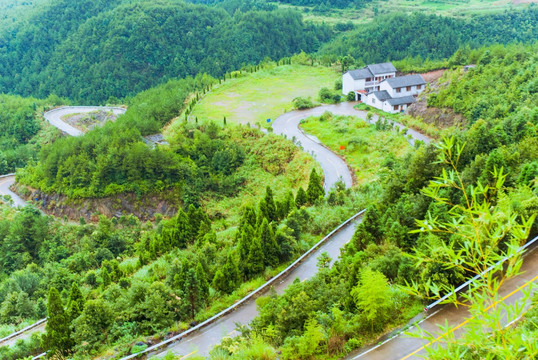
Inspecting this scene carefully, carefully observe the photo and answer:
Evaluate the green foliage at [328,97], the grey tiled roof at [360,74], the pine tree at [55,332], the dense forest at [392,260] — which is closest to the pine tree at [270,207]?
the dense forest at [392,260]

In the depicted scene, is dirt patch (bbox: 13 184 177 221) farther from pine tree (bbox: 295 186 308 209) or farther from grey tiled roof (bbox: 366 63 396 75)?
grey tiled roof (bbox: 366 63 396 75)

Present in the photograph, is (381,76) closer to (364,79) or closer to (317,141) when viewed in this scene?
(364,79)

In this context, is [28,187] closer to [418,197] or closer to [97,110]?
[97,110]

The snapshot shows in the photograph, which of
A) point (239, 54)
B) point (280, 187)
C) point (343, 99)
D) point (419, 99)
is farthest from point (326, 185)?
point (239, 54)

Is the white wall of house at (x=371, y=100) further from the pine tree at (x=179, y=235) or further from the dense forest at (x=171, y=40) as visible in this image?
the dense forest at (x=171, y=40)

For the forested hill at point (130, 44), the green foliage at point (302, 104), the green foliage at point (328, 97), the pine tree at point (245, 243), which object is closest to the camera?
the pine tree at point (245, 243)

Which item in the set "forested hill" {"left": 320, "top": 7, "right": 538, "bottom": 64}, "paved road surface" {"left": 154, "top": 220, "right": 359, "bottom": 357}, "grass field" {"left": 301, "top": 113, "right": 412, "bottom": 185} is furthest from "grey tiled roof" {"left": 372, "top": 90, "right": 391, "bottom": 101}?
"forested hill" {"left": 320, "top": 7, "right": 538, "bottom": 64}
